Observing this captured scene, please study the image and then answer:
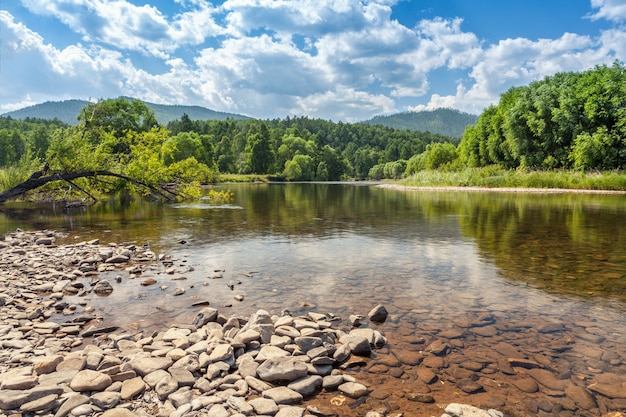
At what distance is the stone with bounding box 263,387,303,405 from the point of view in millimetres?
6360


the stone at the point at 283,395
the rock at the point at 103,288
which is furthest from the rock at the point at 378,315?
the rock at the point at 103,288

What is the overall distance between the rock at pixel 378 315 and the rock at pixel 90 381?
6.06 meters

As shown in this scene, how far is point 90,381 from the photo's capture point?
638cm

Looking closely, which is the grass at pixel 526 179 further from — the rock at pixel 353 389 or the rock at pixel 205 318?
the rock at pixel 205 318

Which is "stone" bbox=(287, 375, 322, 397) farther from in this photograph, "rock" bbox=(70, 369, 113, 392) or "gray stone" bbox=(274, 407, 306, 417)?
"rock" bbox=(70, 369, 113, 392)

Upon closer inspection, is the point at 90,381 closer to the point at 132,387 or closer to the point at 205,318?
the point at 132,387

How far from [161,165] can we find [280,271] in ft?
50.3

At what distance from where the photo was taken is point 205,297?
12.0 m

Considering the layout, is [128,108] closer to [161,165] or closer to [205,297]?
[161,165]

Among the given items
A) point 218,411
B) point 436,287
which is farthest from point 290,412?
point 436,287

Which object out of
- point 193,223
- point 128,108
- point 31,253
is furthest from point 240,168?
point 31,253

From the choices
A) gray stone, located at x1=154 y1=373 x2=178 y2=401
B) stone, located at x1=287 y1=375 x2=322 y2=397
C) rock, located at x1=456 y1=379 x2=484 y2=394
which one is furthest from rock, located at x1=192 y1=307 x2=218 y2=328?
rock, located at x1=456 y1=379 x2=484 y2=394

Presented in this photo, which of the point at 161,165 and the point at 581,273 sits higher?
the point at 161,165

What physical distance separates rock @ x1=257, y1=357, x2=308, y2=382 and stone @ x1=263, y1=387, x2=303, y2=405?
34cm
